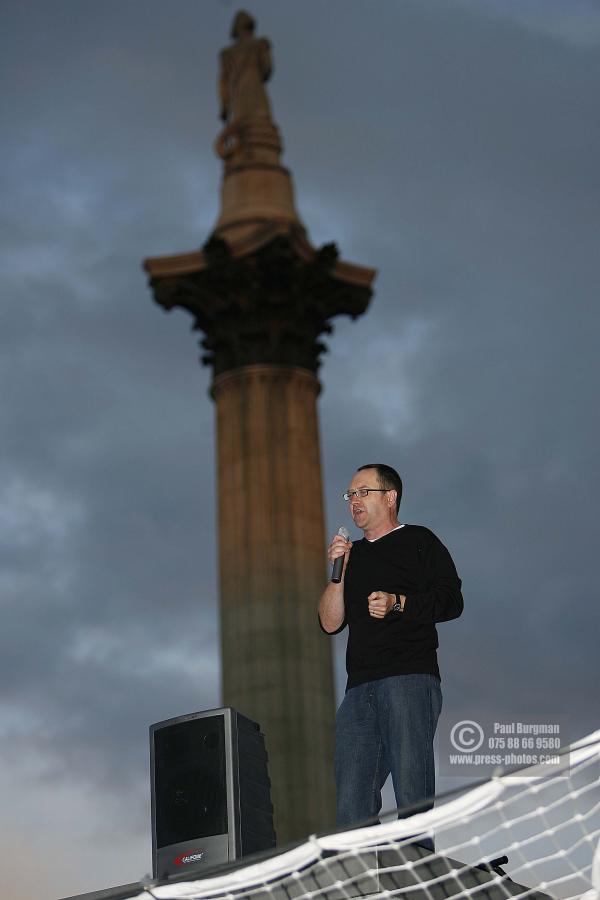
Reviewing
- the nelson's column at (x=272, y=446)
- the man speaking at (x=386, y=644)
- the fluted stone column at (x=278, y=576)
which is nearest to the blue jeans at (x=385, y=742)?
the man speaking at (x=386, y=644)

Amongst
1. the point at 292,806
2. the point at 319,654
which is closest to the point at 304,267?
the point at 319,654

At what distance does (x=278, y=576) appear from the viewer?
17.1m

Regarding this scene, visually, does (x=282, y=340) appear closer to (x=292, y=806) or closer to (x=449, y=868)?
(x=292, y=806)

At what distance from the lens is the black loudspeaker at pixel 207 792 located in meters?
7.09

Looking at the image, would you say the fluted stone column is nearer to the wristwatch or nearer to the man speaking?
the man speaking

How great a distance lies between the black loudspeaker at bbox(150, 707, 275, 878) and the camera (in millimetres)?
7094

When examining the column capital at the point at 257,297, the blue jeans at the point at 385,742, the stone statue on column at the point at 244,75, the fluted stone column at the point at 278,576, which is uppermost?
the stone statue on column at the point at 244,75

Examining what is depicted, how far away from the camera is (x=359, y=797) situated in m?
5.86

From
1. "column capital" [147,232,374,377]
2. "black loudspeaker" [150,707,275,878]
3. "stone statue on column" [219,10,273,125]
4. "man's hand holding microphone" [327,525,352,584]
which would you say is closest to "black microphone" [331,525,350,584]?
"man's hand holding microphone" [327,525,352,584]

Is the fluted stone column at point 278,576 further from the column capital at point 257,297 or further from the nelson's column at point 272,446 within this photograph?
the column capital at point 257,297

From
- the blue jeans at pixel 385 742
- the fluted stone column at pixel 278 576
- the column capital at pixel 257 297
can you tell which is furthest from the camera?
the column capital at pixel 257 297

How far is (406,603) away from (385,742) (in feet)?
1.79

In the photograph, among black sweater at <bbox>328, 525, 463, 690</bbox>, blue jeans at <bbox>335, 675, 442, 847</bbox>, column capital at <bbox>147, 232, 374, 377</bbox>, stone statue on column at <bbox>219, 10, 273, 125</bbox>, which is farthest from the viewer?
stone statue on column at <bbox>219, 10, 273, 125</bbox>

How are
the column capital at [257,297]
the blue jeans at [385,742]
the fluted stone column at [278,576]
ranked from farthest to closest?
the column capital at [257,297], the fluted stone column at [278,576], the blue jeans at [385,742]
